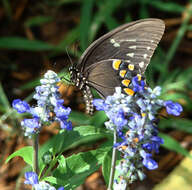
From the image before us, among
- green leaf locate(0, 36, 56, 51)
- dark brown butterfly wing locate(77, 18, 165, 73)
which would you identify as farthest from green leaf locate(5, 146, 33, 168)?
green leaf locate(0, 36, 56, 51)

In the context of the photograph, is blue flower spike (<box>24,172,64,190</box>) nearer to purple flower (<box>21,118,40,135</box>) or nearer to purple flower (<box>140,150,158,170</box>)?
purple flower (<box>21,118,40,135</box>)

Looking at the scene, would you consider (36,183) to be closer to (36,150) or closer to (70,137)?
(36,150)

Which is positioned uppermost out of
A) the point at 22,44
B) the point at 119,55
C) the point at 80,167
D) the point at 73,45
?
the point at 119,55

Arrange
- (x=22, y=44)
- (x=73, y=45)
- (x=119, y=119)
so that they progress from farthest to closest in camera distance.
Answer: (x=22, y=44) → (x=73, y=45) → (x=119, y=119)

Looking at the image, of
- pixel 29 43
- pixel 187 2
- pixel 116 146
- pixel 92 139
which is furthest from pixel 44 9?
pixel 116 146

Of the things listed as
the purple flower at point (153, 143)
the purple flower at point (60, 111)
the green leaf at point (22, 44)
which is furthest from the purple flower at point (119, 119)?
the green leaf at point (22, 44)

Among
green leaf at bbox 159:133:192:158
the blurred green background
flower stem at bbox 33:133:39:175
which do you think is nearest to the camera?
flower stem at bbox 33:133:39:175

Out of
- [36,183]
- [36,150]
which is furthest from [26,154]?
[36,183]

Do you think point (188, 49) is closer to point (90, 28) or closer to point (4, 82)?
point (90, 28)
